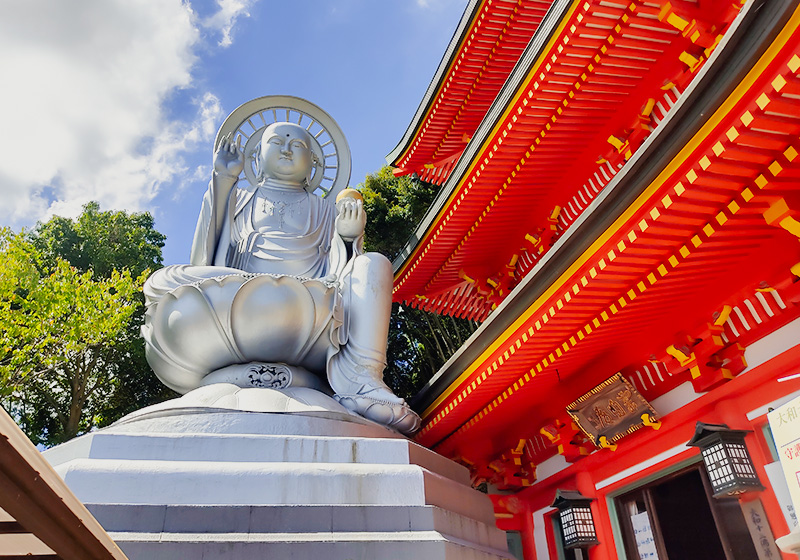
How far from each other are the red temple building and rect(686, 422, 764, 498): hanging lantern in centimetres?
1

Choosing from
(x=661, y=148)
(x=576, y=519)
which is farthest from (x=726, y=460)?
(x=661, y=148)

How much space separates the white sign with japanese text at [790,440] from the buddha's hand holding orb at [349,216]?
3899 mm

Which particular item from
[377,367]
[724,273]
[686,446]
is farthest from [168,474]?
[724,273]

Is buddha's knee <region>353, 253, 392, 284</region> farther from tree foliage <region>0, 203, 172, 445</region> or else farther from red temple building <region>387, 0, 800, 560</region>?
tree foliage <region>0, 203, 172, 445</region>

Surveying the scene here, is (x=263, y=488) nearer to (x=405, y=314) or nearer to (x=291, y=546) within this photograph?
(x=291, y=546)

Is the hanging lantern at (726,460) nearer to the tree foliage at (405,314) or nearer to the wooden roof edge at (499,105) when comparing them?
the wooden roof edge at (499,105)

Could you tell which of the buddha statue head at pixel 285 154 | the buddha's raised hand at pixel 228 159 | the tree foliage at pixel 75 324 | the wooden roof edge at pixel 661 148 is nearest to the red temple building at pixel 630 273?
the wooden roof edge at pixel 661 148

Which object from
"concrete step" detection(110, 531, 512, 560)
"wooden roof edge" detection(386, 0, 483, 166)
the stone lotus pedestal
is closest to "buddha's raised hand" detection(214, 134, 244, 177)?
the stone lotus pedestal

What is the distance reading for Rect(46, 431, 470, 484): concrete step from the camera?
3357mm

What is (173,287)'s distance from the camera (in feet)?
15.0

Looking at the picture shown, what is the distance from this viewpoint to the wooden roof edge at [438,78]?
24.8 feet

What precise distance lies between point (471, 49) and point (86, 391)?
437 inches

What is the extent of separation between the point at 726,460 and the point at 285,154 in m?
4.86

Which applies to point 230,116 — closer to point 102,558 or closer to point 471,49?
point 471,49
